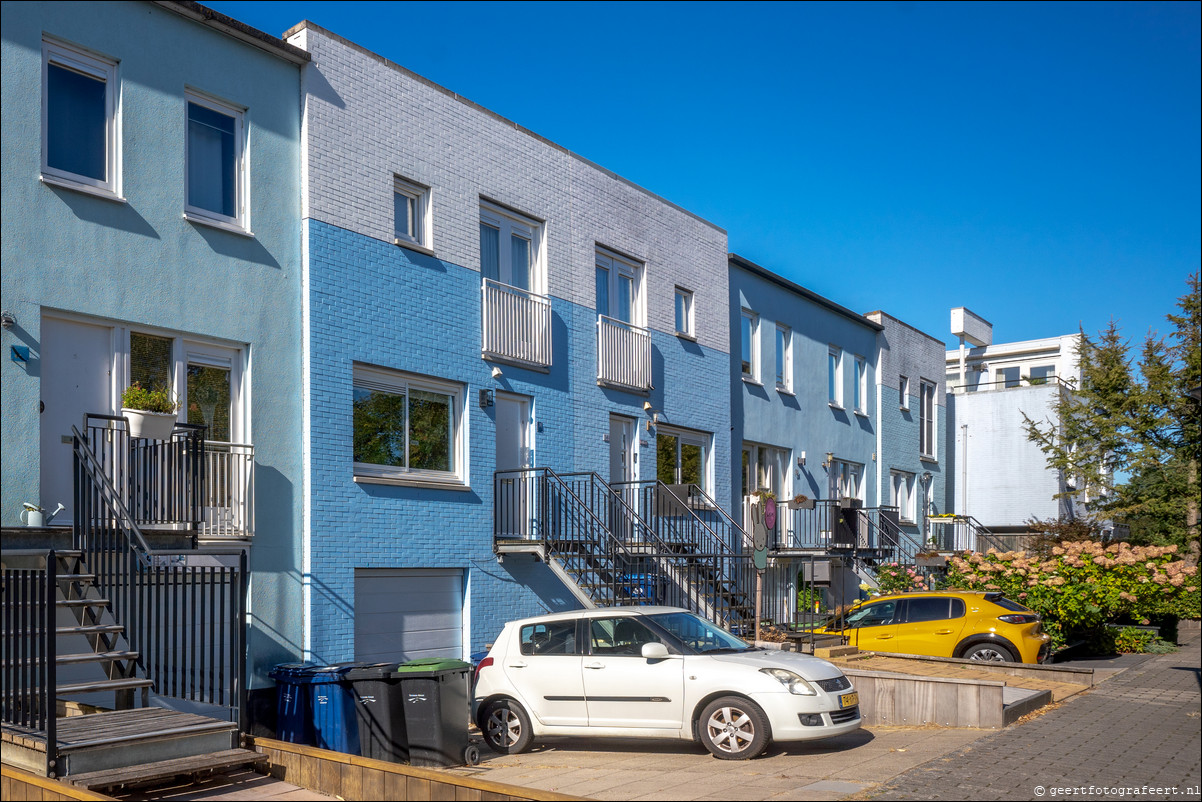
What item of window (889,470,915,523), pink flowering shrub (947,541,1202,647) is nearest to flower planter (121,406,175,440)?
pink flowering shrub (947,541,1202,647)

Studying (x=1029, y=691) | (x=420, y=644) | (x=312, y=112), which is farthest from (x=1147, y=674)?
(x=312, y=112)

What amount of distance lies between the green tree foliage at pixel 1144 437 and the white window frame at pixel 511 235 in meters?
22.1

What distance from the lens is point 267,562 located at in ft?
42.4

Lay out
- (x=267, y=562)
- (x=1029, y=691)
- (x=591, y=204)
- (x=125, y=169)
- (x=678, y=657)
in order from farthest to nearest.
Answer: (x=591, y=204)
(x=1029, y=691)
(x=267, y=562)
(x=125, y=169)
(x=678, y=657)

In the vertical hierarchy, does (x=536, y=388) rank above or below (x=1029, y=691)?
above

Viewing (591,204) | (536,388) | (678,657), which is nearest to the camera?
(678,657)

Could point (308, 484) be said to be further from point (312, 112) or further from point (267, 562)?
point (312, 112)

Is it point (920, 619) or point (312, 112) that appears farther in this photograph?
point (920, 619)

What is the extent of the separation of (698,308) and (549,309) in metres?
4.87

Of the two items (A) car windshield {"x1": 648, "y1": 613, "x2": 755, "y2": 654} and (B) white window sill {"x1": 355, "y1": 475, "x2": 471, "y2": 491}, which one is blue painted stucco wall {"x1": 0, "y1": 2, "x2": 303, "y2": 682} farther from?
(A) car windshield {"x1": 648, "y1": 613, "x2": 755, "y2": 654}

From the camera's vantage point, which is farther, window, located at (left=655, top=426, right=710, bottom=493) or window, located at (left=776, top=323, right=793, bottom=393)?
window, located at (left=776, top=323, right=793, bottom=393)

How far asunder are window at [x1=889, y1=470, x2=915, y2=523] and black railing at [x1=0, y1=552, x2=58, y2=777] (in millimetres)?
24367

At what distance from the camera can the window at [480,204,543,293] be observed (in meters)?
16.9

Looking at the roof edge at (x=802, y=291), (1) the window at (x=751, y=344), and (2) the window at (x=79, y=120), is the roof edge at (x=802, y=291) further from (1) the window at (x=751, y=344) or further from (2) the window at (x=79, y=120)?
(2) the window at (x=79, y=120)
